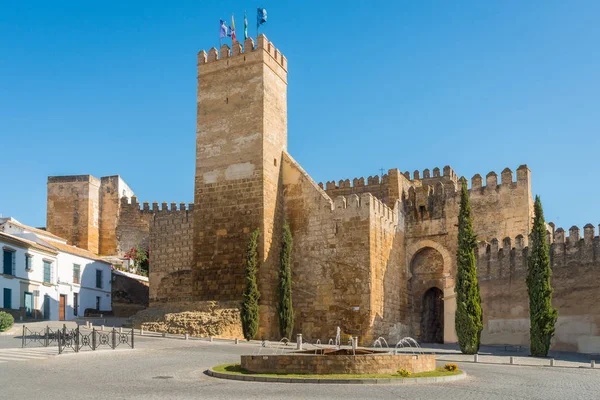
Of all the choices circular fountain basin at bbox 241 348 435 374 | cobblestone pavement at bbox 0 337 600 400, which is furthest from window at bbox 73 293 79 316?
circular fountain basin at bbox 241 348 435 374

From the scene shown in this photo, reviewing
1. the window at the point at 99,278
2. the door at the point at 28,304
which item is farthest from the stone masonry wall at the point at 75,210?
the door at the point at 28,304

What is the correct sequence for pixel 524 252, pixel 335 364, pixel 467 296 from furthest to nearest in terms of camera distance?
pixel 524 252
pixel 467 296
pixel 335 364

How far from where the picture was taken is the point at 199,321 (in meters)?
25.6

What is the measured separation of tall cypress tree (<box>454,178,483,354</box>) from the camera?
2405cm

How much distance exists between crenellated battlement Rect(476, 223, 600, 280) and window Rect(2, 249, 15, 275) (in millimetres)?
18737

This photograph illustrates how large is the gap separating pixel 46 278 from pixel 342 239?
46.8ft

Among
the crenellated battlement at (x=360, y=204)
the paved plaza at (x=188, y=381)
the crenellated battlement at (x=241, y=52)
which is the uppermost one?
the crenellated battlement at (x=241, y=52)

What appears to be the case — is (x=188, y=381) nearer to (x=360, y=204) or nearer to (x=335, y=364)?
(x=335, y=364)

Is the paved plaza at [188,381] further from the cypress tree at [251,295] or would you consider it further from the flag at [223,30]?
the flag at [223,30]

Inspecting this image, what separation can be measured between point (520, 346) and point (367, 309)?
5765 millimetres

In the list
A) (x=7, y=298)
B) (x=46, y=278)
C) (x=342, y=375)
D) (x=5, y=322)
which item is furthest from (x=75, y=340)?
(x=46, y=278)

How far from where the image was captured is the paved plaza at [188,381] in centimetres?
1215

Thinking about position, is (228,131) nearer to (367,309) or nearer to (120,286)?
(367,309)

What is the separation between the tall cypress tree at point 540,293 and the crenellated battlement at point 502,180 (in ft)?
20.7
